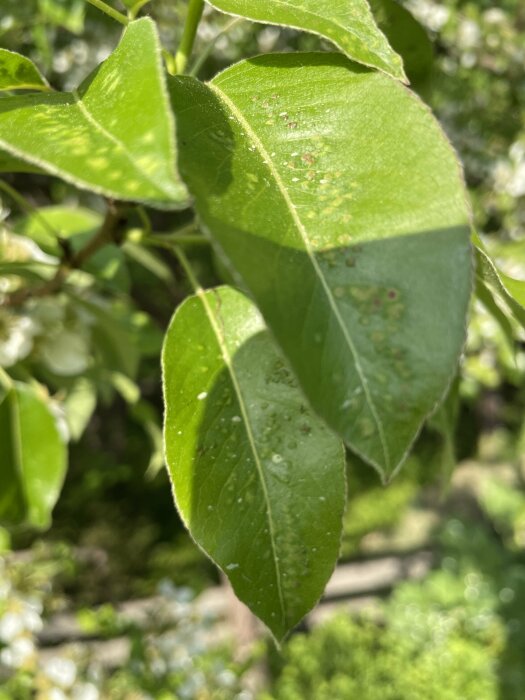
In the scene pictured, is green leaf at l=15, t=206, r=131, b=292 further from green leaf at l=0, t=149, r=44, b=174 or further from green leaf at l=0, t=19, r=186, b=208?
green leaf at l=0, t=19, r=186, b=208

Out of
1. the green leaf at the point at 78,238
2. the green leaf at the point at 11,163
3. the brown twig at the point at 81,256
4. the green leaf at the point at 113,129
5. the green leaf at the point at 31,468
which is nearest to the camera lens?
the green leaf at the point at 113,129

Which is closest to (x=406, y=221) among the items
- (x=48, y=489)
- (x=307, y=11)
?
(x=307, y=11)

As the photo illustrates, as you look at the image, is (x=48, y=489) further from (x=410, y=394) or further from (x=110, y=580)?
(x=110, y=580)

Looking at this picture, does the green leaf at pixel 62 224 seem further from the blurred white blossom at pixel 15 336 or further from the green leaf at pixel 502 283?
the green leaf at pixel 502 283

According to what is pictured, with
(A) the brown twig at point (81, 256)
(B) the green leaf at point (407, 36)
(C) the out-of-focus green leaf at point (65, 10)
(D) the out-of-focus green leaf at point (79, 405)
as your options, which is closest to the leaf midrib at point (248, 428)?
(A) the brown twig at point (81, 256)

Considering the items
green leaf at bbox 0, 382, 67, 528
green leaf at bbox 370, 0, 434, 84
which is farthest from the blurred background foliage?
green leaf at bbox 0, 382, 67, 528

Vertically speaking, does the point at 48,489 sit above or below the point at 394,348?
below
